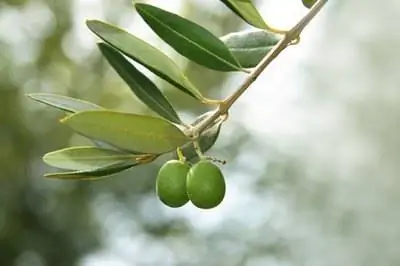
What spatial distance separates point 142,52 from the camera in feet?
1.37

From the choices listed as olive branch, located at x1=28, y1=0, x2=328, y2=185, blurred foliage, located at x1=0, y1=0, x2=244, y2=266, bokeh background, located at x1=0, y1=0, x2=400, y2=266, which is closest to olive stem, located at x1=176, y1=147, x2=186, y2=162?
olive branch, located at x1=28, y1=0, x2=328, y2=185

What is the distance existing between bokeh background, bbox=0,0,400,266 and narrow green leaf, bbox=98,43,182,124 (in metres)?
0.79

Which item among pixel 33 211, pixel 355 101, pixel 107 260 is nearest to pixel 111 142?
pixel 355 101

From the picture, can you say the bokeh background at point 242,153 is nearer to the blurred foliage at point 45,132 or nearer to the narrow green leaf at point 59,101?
the blurred foliage at point 45,132

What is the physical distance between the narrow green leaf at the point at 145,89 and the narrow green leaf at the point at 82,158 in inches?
1.5

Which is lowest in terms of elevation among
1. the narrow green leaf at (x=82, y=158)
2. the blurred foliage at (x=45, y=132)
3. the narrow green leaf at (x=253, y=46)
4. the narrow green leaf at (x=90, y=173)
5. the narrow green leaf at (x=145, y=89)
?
the blurred foliage at (x=45, y=132)

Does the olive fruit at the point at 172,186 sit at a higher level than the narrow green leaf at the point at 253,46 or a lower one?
lower

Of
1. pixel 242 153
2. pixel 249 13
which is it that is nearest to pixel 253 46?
pixel 249 13

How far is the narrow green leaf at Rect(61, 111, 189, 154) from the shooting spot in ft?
1.25

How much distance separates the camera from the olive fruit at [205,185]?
389mm

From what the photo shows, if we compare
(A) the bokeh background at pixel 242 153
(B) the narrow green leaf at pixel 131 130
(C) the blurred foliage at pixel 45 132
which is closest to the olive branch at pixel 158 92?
(B) the narrow green leaf at pixel 131 130

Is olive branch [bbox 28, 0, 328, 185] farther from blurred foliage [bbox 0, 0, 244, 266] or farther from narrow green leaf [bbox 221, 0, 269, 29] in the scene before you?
blurred foliage [bbox 0, 0, 244, 266]

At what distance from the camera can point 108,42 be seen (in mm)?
395

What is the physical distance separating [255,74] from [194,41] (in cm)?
6
